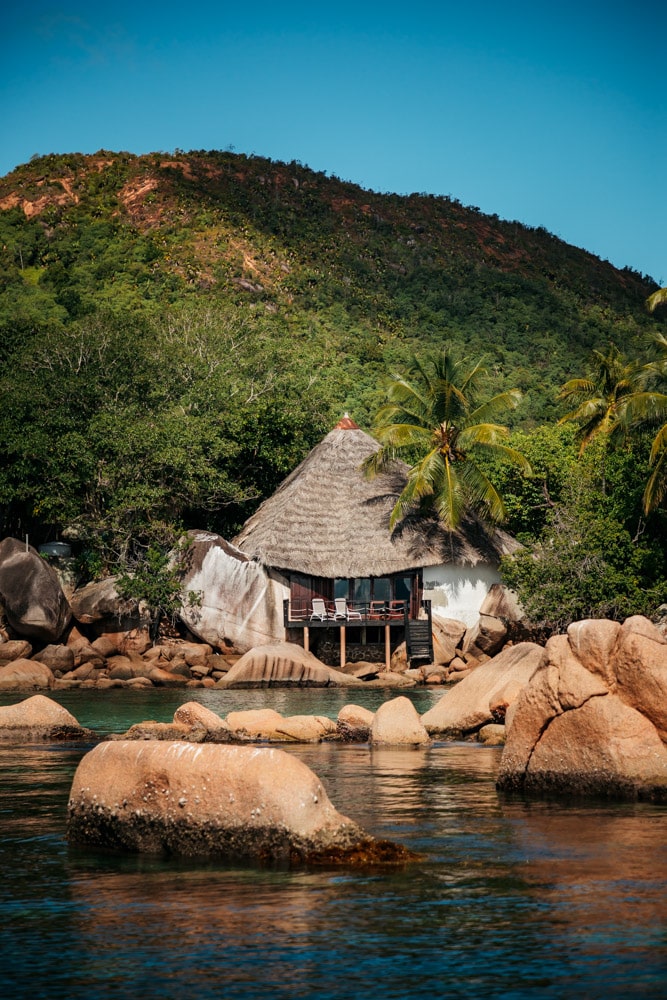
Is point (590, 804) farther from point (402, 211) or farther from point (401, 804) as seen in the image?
point (402, 211)

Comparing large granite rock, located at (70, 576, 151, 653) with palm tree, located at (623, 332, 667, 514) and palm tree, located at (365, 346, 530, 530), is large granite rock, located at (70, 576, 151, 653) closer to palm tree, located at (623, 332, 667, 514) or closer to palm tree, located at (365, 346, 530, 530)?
palm tree, located at (365, 346, 530, 530)

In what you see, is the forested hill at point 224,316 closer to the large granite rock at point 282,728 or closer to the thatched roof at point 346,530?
the thatched roof at point 346,530

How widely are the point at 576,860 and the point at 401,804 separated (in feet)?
12.3

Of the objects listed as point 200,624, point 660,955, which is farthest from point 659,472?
point 660,955

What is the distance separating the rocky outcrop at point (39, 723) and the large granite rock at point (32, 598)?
1761 centimetres

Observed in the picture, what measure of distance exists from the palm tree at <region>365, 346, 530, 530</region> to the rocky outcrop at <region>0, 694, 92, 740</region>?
2173 cm

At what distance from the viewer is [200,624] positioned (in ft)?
140

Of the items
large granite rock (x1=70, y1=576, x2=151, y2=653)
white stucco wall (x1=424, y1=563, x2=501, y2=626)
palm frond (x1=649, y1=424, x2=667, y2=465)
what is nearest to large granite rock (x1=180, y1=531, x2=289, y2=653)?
large granite rock (x1=70, y1=576, x2=151, y2=653)

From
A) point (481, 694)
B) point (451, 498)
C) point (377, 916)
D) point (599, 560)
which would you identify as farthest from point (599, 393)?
point (377, 916)

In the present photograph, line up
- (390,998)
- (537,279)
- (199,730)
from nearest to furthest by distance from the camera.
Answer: (390,998)
(199,730)
(537,279)

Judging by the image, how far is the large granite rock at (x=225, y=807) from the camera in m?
10.9

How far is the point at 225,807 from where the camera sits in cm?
1109

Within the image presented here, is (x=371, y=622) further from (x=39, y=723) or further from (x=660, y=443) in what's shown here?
(x=39, y=723)

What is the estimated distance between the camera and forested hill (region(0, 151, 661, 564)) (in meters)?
44.6
